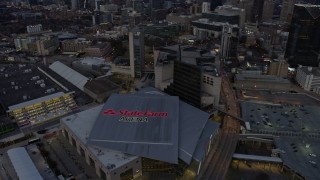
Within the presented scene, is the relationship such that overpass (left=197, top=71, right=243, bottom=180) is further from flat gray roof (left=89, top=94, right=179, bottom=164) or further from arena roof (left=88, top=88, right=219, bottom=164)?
flat gray roof (left=89, top=94, right=179, bottom=164)

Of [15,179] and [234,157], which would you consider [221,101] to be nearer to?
[234,157]

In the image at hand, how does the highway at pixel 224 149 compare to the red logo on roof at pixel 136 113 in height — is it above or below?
below

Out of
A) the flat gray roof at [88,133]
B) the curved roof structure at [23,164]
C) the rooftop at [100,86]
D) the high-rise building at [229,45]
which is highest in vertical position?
the high-rise building at [229,45]

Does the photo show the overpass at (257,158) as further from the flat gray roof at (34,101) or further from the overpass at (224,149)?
the flat gray roof at (34,101)

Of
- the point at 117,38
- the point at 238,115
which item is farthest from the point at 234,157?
the point at 117,38

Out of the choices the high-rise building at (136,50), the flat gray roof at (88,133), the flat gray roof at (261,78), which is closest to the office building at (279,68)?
the flat gray roof at (261,78)
